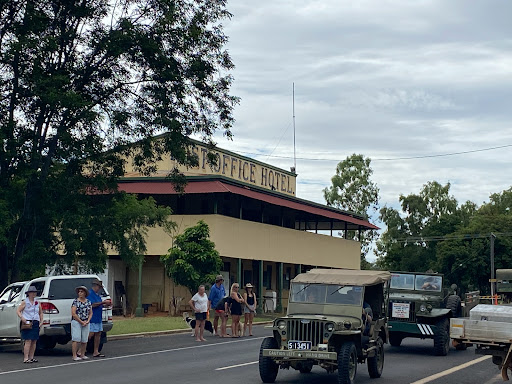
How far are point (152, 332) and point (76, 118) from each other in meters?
8.02

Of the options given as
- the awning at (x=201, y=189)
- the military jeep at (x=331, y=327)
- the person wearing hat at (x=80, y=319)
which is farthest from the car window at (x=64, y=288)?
the awning at (x=201, y=189)

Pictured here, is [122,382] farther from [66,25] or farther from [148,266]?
[148,266]

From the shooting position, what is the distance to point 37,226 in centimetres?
2475

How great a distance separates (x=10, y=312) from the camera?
2077 cm

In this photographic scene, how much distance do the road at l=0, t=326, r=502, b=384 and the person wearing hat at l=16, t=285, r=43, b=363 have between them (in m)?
0.34

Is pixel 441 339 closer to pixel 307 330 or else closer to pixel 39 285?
pixel 307 330

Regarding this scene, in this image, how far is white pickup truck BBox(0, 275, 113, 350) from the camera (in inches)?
781

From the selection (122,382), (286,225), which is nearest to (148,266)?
(286,225)

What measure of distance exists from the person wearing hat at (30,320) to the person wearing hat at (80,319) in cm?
79

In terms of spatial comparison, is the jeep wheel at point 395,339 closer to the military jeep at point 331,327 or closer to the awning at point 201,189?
the military jeep at point 331,327

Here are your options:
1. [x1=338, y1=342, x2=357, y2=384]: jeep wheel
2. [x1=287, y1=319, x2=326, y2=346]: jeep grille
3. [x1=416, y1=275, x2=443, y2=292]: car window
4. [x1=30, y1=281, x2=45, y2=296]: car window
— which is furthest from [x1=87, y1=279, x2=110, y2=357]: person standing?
[x1=416, y1=275, x2=443, y2=292]: car window

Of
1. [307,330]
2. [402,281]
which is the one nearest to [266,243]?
[402,281]

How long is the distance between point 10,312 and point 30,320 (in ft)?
8.74

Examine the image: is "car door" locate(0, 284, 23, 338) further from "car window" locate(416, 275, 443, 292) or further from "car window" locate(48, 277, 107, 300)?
"car window" locate(416, 275, 443, 292)
